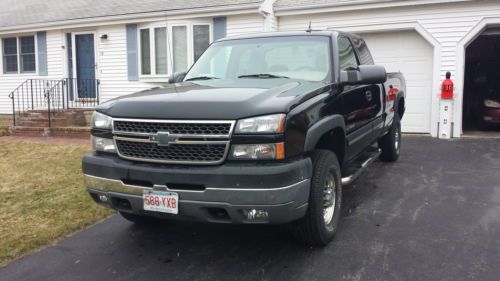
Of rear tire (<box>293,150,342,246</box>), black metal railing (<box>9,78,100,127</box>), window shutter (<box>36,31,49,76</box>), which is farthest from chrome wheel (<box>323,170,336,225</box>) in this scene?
window shutter (<box>36,31,49,76</box>)

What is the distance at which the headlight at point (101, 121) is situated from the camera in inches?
153

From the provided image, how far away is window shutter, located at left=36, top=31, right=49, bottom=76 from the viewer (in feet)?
50.8

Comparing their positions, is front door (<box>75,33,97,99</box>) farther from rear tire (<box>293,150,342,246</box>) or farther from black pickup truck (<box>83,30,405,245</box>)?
rear tire (<box>293,150,342,246</box>)

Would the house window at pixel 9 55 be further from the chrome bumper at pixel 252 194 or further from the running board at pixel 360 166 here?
the chrome bumper at pixel 252 194

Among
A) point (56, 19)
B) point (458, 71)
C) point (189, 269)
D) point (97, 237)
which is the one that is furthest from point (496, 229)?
point (56, 19)

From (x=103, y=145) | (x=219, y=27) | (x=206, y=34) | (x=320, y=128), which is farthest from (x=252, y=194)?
(x=206, y=34)

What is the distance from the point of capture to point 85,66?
50.0ft

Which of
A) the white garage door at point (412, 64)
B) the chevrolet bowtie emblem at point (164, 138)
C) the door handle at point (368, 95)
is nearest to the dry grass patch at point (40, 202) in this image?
the chevrolet bowtie emblem at point (164, 138)

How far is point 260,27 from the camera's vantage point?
12.5 metres

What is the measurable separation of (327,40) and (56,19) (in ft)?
41.6

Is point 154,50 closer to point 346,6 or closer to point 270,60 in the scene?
point 346,6

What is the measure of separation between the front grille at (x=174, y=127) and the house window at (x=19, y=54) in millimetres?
14228

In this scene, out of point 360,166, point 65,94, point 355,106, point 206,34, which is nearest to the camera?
point 355,106

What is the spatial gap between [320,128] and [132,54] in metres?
11.3
